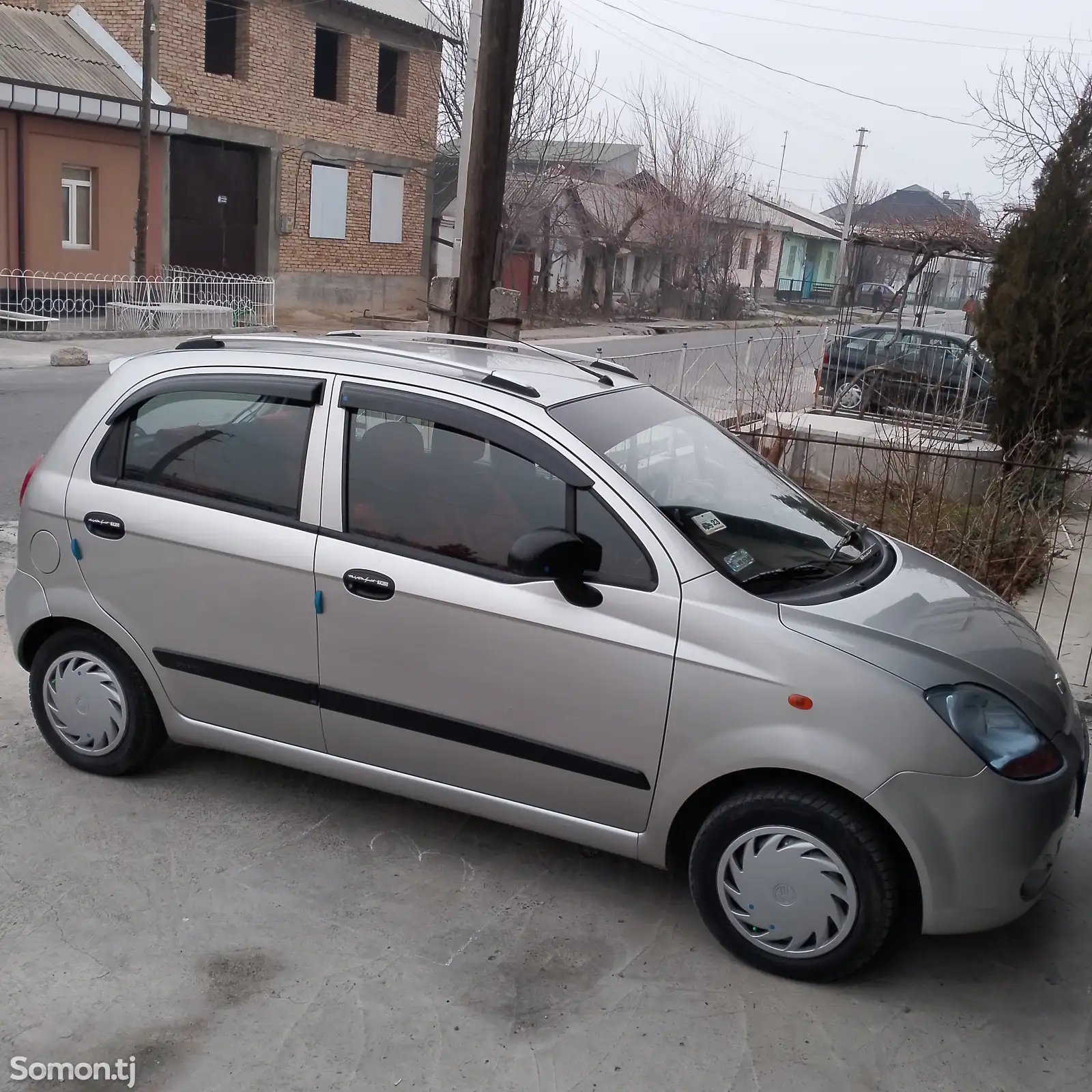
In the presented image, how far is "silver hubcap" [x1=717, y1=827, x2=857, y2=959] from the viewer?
3.38 meters

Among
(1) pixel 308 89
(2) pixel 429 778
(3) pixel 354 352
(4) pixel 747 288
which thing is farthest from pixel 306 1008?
(4) pixel 747 288

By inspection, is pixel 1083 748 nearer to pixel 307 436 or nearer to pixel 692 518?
pixel 692 518

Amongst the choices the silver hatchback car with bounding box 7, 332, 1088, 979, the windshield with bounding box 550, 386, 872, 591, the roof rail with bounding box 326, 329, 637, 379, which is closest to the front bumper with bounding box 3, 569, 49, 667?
the silver hatchback car with bounding box 7, 332, 1088, 979

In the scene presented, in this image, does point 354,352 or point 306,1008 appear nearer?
point 306,1008

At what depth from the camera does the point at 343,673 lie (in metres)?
3.92

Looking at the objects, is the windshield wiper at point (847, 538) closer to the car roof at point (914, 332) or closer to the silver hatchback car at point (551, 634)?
the silver hatchback car at point (551, 634)

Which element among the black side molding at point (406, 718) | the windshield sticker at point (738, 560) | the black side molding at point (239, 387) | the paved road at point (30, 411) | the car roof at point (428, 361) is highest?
the car roof at point (428, 361)

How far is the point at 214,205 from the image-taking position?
27.1 meters

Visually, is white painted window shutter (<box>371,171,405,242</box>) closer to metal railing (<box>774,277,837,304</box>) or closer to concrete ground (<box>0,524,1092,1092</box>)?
concrete ground (<box>0,524,1092,1092</box>)

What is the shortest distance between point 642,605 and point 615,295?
4218 centimetres

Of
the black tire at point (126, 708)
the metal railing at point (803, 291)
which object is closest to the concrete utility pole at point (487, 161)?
the black tire at point (126, 708)

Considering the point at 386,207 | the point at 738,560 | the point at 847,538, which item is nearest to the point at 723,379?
the point at 847,538

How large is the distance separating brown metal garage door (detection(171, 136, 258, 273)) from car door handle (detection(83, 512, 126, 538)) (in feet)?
77.9

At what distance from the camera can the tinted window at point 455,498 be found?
364cm
